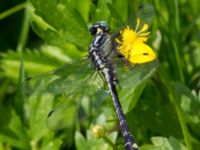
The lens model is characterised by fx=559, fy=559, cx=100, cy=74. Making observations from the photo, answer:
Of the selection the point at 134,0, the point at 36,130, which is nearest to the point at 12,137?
the point at 36,130

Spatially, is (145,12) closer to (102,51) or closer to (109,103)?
(102,51)

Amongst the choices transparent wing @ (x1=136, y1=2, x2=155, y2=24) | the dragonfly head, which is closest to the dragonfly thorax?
the dragonfly head

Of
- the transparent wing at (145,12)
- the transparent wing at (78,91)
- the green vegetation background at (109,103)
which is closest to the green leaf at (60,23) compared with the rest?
the green vegetation background at (109,103)

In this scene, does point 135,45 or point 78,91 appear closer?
point 135,45

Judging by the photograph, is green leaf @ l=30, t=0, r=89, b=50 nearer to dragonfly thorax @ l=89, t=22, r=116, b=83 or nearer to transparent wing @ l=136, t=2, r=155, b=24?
dragonfly thorax @ l=89, t=22, r=116, b=83

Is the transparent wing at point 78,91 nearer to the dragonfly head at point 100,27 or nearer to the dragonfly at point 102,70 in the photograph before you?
the dragonfly at point 102,70

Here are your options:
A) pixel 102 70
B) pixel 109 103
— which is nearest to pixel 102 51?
pixel 102 70

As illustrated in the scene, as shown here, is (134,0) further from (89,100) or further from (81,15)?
(89,100)
